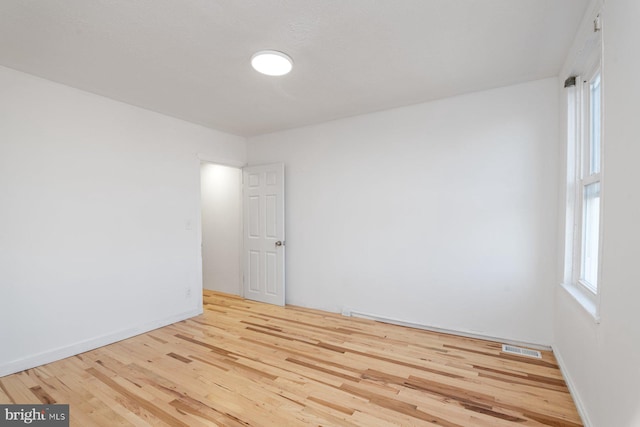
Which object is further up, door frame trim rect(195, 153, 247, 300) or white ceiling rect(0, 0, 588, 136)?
white ceiling rect(0, 0, 588, 136)

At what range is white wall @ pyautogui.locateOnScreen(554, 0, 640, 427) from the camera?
1.25 meters

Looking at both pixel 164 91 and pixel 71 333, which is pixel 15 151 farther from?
pixel 71 333

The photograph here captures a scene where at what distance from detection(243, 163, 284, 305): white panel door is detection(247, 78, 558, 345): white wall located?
0.22m

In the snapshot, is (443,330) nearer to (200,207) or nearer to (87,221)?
(200,207)

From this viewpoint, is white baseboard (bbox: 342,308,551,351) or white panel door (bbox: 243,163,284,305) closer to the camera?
white baseboard (bbox: 342,308,551,351)

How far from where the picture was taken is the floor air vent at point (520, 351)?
274cm

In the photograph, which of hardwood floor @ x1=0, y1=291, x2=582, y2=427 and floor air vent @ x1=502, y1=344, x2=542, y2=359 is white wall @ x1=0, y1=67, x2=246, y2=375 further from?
floor air vent @ x1=502, y1=344, x2=542, y2=359

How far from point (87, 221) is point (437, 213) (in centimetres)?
376

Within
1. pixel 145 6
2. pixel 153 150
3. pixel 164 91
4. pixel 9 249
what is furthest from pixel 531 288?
pixel 9 249

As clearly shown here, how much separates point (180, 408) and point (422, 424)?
164 cm

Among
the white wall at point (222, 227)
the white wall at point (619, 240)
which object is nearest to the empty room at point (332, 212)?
the white wall at point (619, 240)

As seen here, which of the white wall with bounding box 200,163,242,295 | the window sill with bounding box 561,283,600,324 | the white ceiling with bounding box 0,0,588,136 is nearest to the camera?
the window sill with bounding box 561,283,600,324

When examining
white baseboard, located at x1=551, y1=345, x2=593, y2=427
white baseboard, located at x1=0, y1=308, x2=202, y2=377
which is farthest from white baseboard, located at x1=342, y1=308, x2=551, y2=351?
white baseboard, located at x1=0, y1=308, x2=202, y2=377

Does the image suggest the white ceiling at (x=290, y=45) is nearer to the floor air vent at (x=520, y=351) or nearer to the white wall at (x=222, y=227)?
the white wall at (x=222, y=227)
